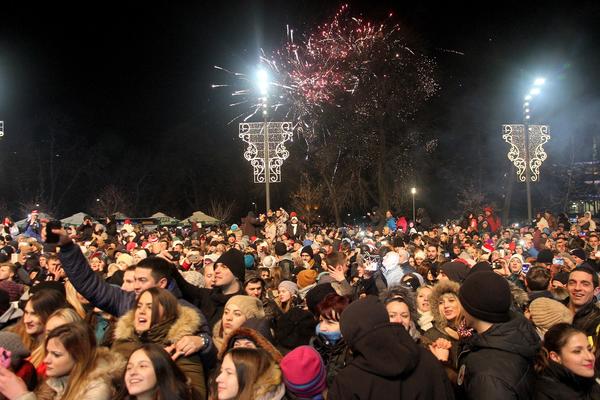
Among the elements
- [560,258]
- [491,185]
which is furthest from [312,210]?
[560,258]

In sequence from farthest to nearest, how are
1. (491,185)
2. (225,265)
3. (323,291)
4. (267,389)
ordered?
(491,185) < (225,265) < (323,291) < (267,389)

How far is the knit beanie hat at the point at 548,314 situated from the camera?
509 centimetres

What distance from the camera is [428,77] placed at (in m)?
38.8

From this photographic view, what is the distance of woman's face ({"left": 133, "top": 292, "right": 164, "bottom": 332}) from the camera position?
161 inches

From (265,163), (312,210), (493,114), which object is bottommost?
(312,210)

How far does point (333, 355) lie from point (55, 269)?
5316 millimetres

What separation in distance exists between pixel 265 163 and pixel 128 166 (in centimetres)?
3857

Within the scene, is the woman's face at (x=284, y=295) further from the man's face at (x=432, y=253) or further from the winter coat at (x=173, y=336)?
the man's face at (x=432, y=253)

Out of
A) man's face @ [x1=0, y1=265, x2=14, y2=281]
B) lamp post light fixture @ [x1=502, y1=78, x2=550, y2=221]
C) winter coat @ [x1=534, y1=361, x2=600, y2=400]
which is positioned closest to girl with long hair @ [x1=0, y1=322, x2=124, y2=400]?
winter coat @ [x1=534, y1=361, x2=600, y2=400]

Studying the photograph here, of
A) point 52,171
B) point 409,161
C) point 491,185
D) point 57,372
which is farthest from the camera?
point 52,171

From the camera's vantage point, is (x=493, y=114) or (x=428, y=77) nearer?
(x=428, y=77)

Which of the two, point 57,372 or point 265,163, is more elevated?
point 265,163

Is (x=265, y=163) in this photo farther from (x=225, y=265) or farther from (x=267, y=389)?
(x=267, y=389)

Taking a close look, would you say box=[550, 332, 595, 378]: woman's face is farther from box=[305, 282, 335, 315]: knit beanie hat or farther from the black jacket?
box=[305, 282, 335, 315]: knit beanie hat
